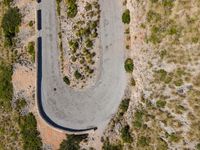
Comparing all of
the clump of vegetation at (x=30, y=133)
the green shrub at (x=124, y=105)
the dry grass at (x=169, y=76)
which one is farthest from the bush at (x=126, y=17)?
the clump of vegetation at (x=30, y=133)

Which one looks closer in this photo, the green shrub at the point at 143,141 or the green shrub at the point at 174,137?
the green shrub at the point at 174,137

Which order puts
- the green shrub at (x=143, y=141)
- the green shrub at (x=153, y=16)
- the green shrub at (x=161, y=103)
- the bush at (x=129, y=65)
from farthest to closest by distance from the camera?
the bush at (x=129, y=65) < the green shrub at (x=143, y=141) < the green shrub at (x=161, y=103) < the green shrub at (x=153, y=16)

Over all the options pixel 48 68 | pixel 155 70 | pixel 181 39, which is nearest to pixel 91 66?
pixel 48 68

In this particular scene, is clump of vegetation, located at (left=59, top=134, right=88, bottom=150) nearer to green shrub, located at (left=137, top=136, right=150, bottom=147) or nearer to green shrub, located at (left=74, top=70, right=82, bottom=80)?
green shrub, located at (left=74, top=70, right=82, bottom=80)

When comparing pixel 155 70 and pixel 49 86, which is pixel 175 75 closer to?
pixel 155 70

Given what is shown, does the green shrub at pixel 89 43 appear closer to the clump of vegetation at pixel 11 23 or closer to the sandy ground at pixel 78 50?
the sandy ground at pixel 78 50
